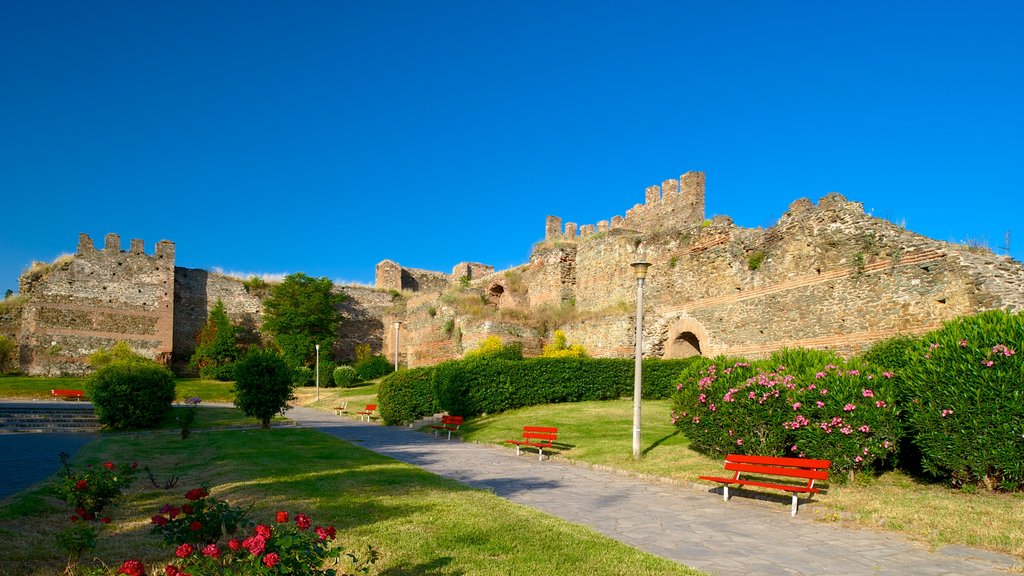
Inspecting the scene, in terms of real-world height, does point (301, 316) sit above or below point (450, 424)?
above

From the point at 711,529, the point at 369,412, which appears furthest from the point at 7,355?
the point at 711,529

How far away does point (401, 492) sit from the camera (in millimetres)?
8016

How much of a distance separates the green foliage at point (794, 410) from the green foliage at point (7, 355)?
38349 mm

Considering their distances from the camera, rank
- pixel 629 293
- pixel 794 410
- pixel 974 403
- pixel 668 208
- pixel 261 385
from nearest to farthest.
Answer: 1. pixel 974 403
2. pixel 794 410
3. pixel 261 385
4. pixel 629 293
5. pixel 668 208

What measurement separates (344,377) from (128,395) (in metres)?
18.6

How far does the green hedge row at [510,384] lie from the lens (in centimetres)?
1944

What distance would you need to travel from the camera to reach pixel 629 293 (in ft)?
86.9

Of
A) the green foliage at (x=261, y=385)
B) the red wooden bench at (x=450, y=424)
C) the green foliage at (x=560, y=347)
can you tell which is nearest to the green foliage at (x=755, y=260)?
the green foliage at (x=560, y=347)

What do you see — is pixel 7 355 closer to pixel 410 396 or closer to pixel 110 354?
pixel 110 354

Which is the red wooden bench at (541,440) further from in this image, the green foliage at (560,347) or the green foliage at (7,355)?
the green foliage at (7,355)

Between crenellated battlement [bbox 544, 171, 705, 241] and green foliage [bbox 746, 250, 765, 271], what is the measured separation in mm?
10959

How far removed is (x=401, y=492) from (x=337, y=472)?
1.98m

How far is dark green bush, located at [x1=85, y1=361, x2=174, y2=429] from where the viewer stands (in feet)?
59.4

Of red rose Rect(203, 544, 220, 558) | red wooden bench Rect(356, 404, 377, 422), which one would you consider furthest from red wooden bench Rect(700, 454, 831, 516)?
red wooden bench Rect(356, 404, 377, 422)
